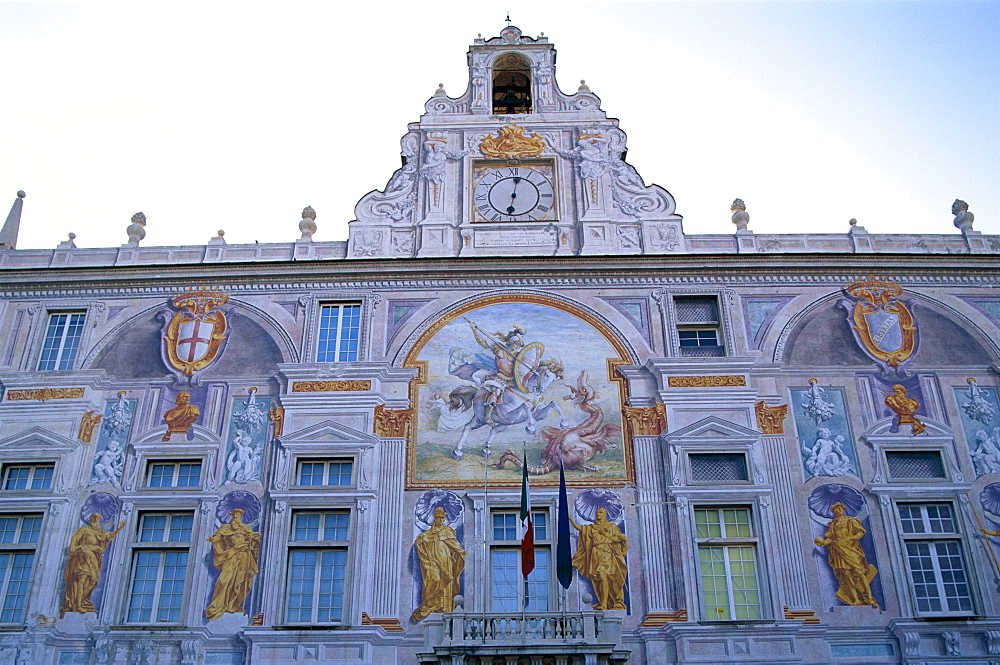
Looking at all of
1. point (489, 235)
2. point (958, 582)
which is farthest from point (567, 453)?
point (958, 582)

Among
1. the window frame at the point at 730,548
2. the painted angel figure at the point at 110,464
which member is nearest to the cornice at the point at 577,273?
the painted angel figure at the point at 110,464

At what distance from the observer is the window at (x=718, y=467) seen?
24031 millimetres

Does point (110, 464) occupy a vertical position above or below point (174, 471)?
above

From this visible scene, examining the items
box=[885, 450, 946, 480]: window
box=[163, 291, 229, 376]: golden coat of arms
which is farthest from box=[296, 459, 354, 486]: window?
box=[885, 450, 946, 480]: window

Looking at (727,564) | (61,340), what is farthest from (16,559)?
(727,564)

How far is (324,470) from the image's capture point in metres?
24.4

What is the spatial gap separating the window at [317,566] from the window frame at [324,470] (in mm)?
572

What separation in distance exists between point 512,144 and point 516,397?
771cm

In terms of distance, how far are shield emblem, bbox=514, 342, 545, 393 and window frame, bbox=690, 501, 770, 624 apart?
4814 mm

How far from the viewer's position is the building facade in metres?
22.5

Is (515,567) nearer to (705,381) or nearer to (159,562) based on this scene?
(705,381)

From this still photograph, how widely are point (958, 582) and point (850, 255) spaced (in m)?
8.29

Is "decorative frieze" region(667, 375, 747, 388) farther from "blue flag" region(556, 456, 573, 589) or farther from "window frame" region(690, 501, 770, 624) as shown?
"blue flag" region(556, 456, 573, 589)

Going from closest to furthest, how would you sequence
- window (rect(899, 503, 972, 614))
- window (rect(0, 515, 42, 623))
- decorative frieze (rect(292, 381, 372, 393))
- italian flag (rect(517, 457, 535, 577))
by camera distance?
italian flag (rect(517, 457, 535, 577)) → window (rect(899, 503, 972, 614)) → window (rect(0, 515, 42, 623)) → decorative frieze (rect(292, 381, 372, 393))
